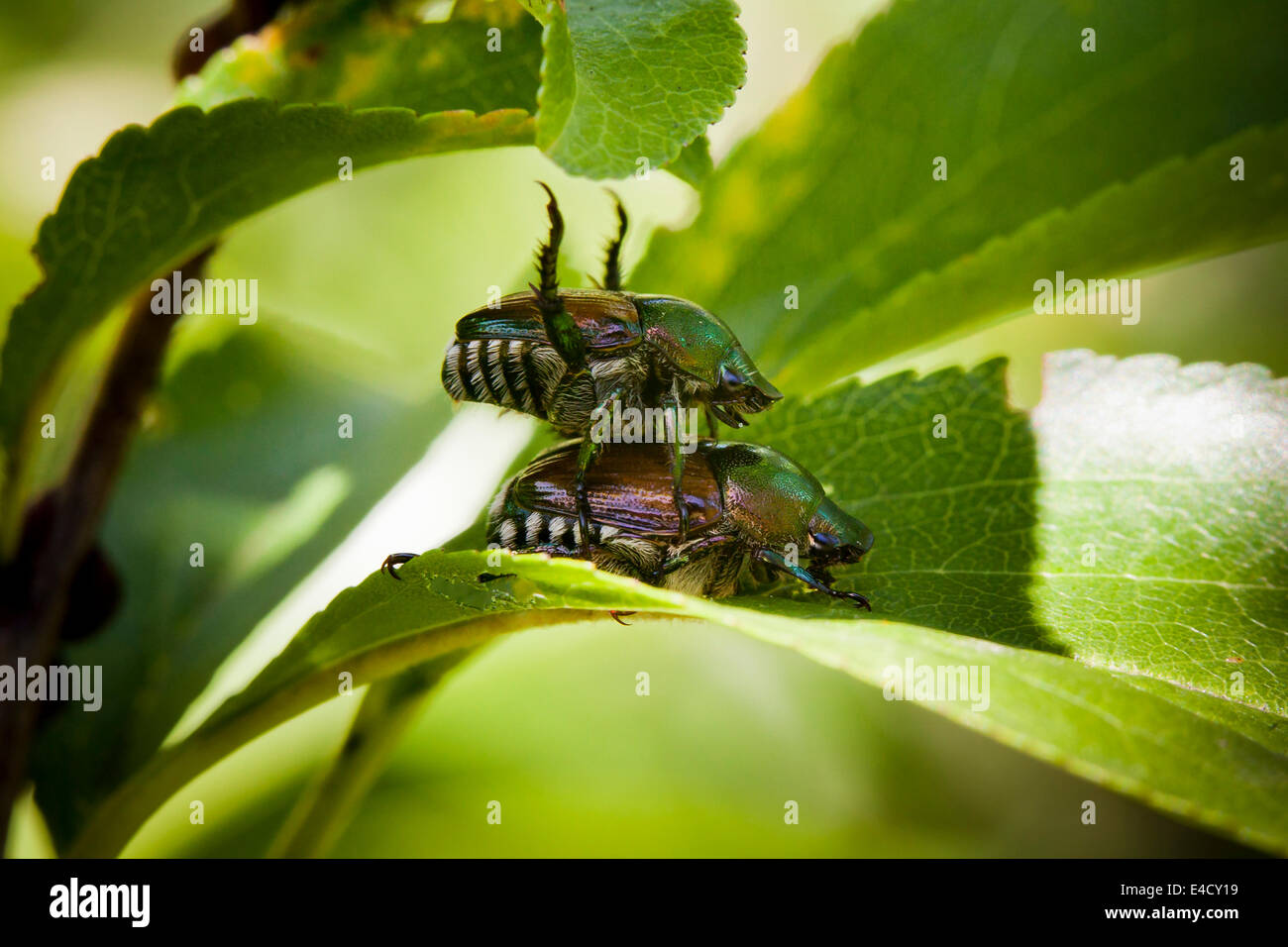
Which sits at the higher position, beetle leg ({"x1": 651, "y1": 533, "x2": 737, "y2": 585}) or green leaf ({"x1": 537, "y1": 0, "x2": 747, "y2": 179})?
green leaf ({"x1": 537, "y1": 0, "x2": 747, "y2": 179})

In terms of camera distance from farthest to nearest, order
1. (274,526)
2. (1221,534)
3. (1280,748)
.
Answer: (274,526), (1221,534), (1280,748)

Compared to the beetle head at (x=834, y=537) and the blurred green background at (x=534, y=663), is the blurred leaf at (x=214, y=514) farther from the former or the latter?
the beetle head at (x=834, y=537)

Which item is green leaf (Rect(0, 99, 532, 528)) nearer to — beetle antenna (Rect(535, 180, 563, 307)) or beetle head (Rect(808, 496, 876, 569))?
beetle antenna (Rect(535, 180, 563, 307))

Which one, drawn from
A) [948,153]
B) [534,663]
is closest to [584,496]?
[948,153]

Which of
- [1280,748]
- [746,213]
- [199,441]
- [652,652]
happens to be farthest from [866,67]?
[652,652]

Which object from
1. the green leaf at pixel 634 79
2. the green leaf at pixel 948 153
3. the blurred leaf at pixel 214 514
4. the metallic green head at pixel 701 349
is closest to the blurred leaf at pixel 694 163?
the green leaf at pixel 634 79

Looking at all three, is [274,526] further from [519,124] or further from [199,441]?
[519,124]

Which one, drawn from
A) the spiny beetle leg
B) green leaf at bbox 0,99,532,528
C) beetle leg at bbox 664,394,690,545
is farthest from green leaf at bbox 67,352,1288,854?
green leaf at bbox 0,99,532,528

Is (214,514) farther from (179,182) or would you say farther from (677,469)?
(677,469)
